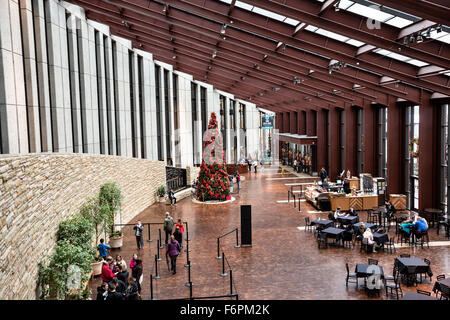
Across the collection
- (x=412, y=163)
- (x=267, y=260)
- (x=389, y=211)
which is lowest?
(x=267, y=260)

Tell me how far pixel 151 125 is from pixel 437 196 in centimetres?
1918

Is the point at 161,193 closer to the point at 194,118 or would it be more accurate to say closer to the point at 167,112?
the point at 167,112

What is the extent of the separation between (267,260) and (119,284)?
18.3 ft

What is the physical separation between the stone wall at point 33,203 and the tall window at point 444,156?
1432 cm


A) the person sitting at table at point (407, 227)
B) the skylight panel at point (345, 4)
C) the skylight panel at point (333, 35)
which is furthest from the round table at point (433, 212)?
the skylight panel at point (345, 4)

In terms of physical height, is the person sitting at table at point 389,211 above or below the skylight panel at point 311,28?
below

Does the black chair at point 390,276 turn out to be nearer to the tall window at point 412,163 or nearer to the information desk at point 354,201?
the tall window at point 412,163

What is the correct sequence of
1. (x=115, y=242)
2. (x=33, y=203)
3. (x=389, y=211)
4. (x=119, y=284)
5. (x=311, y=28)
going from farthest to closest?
1. (x=389, y=211)
2. (x=115, y=242)
3. (x=311, y=28)
4. (x=119, y=284)
5. (x=33, y=203)

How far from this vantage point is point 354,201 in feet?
74.5

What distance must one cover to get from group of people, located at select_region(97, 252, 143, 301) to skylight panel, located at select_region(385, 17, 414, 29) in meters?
9.62

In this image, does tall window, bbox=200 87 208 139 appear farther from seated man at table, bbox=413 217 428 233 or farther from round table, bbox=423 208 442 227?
seated man at table, bbox=413 217 428 233

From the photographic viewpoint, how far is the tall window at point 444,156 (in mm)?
18328

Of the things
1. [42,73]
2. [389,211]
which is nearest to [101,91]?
[42,73]

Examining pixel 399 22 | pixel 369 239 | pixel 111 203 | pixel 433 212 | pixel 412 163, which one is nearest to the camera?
pixel 399 22
